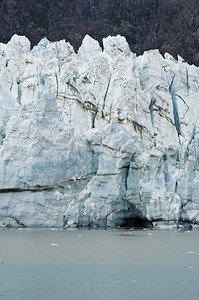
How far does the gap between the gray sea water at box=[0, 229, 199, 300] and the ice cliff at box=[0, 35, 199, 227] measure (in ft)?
5.71

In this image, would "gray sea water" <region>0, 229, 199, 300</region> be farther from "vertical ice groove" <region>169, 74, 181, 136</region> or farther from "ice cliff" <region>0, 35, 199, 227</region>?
"vertical ice groove" <region>169, 74, 181, 136</region>

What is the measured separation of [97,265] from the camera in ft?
44.0

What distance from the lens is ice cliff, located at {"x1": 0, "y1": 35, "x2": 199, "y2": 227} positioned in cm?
2128

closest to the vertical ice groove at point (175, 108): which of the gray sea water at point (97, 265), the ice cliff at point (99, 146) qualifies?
the ice cliff at point (99, 146)

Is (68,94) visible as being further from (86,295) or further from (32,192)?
(86,295)

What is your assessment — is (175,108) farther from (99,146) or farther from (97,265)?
(97,265)

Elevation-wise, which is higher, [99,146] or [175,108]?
[175,108]

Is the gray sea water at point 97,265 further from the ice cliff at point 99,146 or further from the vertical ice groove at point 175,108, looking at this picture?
the vertical ice groove at point 175,108

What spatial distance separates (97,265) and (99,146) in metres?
9.51

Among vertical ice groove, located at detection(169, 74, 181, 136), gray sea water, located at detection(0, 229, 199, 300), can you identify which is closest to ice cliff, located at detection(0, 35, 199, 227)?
vertical ice groove, located at detection(169, 74, 181, 136)

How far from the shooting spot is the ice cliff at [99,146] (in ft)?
69.8


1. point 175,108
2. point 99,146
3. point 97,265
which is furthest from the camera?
point 175,108

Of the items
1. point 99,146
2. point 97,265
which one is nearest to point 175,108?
point 99,146

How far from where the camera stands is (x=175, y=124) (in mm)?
24312
